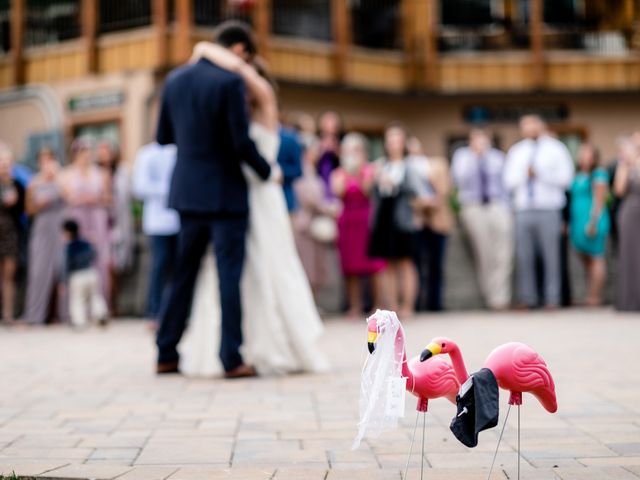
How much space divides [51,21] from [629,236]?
13980mm

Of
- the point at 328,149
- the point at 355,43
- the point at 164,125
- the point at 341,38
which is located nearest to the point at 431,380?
the point at 164,125

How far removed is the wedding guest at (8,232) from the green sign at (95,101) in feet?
26.2

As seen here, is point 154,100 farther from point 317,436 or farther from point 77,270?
point 317,436

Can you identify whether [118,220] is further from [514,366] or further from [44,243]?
[514,366]

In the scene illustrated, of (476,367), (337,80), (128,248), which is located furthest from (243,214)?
(337,80)

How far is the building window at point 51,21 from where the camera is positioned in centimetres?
2180

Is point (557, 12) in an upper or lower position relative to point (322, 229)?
upper

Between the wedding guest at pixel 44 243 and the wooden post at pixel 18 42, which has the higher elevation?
the wooden post at pixel 18 42

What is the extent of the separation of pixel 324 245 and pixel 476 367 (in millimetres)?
5451

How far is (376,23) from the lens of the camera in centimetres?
2342

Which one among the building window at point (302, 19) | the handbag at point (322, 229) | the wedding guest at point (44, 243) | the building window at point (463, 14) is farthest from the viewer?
the building window at point (463, 14)

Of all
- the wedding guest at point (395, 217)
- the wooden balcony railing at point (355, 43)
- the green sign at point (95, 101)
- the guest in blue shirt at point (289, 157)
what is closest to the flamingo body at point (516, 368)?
the guest in blue shirt at point (289, 157)

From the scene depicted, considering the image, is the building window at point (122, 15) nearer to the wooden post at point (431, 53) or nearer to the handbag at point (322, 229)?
the wooden post at point (431, 53)

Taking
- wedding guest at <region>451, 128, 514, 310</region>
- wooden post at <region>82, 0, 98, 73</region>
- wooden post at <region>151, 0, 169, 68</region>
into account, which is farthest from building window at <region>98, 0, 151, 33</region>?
wedding guest at <region>451, 128, 514, 310</region>
